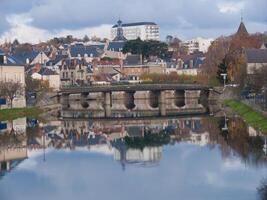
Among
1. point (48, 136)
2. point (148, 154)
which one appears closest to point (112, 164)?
point (148, 154)

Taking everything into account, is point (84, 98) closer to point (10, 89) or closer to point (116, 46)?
point (10, 89)

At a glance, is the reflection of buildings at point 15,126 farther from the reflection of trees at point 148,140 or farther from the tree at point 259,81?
the tree at point 259,81

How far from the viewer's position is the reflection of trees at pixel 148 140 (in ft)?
120

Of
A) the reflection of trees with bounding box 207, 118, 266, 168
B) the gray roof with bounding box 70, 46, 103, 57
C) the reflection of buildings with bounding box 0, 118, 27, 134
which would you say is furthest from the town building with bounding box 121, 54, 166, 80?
the reflection of trees with bounding box 207, 118, 266, 168

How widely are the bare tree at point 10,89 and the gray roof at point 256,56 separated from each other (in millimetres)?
23387

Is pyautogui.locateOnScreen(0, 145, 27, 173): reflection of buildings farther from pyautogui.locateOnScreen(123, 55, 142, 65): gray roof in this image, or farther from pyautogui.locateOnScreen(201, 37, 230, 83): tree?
pyautogui.locateOnScreen(123, 55, 142, 65): gray roof

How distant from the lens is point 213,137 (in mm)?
38594

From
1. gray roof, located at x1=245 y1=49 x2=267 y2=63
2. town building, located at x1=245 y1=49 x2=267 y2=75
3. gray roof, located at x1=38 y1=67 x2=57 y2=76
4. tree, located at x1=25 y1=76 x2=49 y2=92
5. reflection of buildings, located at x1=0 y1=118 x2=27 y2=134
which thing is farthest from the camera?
gray roof, located at x1=38 y1=67 x2=57 y2=76

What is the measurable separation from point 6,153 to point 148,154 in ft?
20.3

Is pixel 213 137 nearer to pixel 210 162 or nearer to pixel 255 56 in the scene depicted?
pixel 210 162

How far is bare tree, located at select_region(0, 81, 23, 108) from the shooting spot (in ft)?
189

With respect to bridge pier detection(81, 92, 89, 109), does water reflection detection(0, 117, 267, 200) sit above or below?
below

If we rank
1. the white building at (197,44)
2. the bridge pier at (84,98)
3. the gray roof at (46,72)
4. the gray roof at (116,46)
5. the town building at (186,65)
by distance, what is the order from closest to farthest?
the bridge pier at (84,98) < the gray roof at (46,72) < the town building at (186,65) < the gray roof at (116,46) < the white building at (197,44)

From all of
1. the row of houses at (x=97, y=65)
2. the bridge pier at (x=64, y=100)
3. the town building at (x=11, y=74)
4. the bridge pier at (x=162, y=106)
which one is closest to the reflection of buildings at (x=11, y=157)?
the town building at (x=11, y=74)
